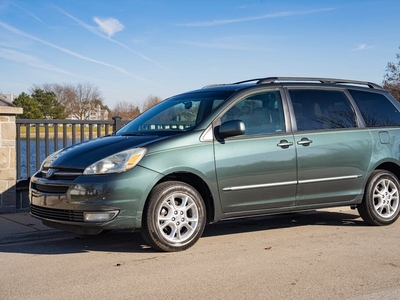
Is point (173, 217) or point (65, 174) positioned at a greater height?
point (65, 174)

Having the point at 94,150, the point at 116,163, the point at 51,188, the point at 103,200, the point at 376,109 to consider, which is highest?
the point at 376,109

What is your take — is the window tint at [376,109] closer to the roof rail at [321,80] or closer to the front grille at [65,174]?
the roof rail at [321,80]

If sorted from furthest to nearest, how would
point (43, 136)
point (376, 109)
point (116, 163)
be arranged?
point (43, 136) → point (376, 109) → point (116, 163)

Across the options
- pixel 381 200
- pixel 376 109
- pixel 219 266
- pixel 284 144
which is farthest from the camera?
pixel 376 109

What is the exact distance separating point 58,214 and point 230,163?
1932 millimetres

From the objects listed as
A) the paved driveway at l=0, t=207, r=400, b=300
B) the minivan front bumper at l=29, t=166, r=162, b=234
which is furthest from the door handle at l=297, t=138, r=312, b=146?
the minivan front bumper at l=29, t=166, r=162, b=234

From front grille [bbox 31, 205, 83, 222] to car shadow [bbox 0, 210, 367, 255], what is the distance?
42cm

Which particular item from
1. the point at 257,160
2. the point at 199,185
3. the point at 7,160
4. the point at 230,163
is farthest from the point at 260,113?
the point at 7,160

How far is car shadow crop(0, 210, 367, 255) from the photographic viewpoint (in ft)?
20.1

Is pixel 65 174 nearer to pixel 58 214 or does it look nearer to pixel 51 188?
pixel 51 188

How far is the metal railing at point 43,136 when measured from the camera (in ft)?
30.0

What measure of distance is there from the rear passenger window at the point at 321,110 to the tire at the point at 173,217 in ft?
5.85

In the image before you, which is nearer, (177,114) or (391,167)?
(177,114)

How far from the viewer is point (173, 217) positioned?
229 inches
